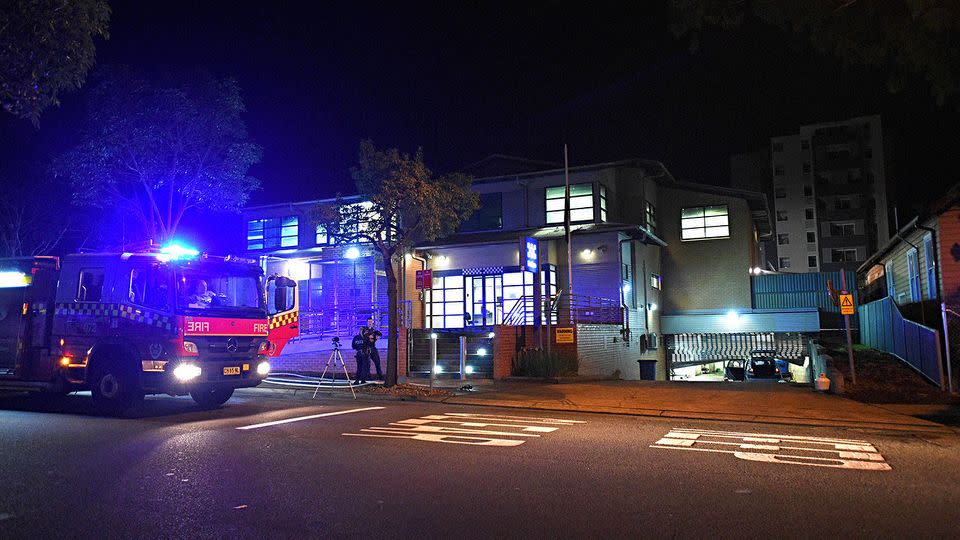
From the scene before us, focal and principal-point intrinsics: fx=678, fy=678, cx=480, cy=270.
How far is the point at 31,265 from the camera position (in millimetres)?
13109

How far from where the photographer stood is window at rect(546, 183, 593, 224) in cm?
2705

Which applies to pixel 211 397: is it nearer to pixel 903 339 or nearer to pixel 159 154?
pixel 159 154

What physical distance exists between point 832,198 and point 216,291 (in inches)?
2657

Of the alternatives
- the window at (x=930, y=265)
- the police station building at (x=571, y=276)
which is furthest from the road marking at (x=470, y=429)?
the window at (x=930, y=265)

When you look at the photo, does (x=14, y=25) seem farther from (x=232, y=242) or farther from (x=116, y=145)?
(x=232, y=242)

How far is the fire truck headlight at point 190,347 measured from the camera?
38.6ft

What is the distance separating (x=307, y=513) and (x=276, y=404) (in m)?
9.08

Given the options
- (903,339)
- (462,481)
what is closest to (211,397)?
(462,481)

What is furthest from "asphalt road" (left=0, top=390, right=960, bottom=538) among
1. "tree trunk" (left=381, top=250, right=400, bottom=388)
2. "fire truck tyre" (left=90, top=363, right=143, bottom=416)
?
"tree trunk" (left=381, top=250, right=400, bottom=388)

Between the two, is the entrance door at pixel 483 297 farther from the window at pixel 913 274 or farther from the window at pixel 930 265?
the window at pixel 930 265

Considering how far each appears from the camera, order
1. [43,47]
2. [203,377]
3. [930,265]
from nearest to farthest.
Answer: [43,47], [203,377], [930,265]

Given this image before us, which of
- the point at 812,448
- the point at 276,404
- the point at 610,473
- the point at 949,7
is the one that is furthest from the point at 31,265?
the point at 949,7

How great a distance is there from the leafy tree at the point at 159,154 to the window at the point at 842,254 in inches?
2281

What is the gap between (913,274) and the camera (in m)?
20.6
